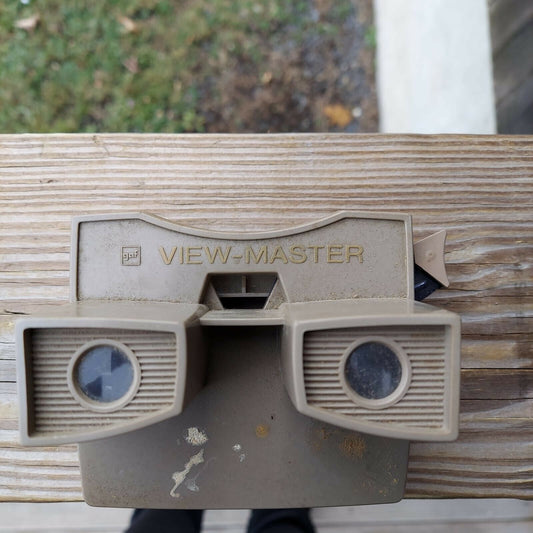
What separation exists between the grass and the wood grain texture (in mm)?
823

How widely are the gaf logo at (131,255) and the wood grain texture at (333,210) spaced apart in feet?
0.44

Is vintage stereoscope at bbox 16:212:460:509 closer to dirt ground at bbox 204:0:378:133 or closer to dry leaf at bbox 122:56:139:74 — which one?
dirt ground at bbox 204:0:378:133

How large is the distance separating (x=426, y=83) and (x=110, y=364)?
1219 mm

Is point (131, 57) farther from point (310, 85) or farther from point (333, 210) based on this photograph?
point (333, 210)

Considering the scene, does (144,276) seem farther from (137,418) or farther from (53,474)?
(53,474)

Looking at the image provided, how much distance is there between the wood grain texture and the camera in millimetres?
867

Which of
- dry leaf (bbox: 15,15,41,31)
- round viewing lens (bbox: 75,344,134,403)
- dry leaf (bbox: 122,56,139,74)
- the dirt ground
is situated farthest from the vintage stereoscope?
dry leaf (bbox: 15,15,41,31)

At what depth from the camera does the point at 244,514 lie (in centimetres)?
143

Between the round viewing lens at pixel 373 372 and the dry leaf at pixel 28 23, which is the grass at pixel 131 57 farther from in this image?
the round viewing lens at pixel 373 372

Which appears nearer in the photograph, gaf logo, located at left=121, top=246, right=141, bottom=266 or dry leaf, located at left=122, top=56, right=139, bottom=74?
gaf logo, located at left=121, top=246, right=141, bottom=266

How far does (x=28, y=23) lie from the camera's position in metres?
1.68

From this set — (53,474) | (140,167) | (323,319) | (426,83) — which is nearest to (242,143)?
(140,167)

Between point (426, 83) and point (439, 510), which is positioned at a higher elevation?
point (426, 83)

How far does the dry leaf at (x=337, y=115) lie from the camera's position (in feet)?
5.55
